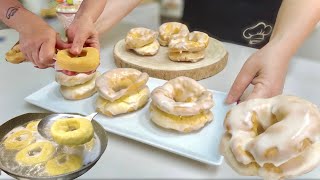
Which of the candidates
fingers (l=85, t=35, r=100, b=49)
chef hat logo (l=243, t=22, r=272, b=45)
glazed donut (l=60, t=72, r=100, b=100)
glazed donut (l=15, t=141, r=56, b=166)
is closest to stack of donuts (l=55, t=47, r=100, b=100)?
glazed donut (l=60, t=72, r=100, b=100)

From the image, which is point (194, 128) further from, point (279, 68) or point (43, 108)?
point (43, 108)

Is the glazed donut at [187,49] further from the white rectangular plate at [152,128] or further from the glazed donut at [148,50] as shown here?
the white rectangular plate at [152,128]

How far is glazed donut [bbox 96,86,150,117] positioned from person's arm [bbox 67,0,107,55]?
0.47 feet

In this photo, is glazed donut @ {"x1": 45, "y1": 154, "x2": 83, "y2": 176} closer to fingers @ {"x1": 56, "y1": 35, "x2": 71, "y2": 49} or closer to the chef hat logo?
fingers @ {"x1": 56, "y1": 35, "x2": 71, "y2": 49}

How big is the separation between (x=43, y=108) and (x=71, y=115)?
0.15m

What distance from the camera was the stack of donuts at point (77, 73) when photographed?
89 cm

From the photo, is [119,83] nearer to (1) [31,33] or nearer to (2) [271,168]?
(1) [31,33]

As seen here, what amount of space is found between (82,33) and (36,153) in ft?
1.30

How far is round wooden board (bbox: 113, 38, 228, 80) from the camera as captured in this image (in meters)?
1.11

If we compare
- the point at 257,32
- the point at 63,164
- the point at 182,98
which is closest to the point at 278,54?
the point at 182,98

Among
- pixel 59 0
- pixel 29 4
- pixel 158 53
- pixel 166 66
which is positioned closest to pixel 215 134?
pixel 166 66

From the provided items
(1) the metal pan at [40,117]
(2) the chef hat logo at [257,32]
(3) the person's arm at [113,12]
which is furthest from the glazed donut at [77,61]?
(2) the chef hat logo at [257,32]

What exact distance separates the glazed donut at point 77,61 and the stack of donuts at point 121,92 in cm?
5

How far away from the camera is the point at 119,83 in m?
0.96
